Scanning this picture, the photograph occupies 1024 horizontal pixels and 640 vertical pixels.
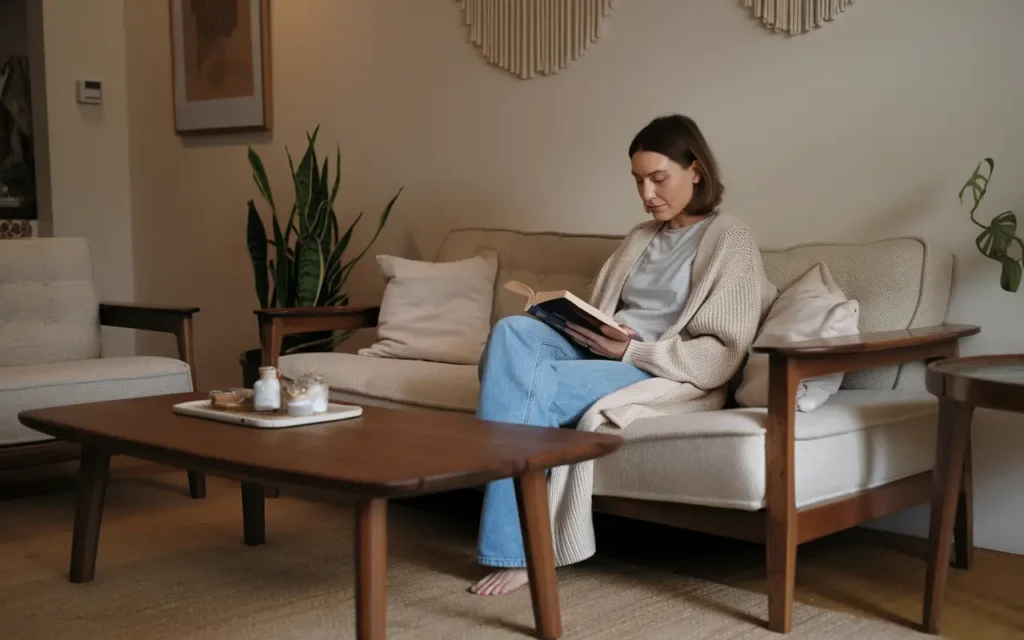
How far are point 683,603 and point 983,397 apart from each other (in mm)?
787

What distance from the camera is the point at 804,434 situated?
224 centimetres

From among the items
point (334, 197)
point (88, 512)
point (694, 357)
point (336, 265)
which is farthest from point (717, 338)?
point (334, 197)

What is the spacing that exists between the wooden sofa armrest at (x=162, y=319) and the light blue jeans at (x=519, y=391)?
4.53 feet

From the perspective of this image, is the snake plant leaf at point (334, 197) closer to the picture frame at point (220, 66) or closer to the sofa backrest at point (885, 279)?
the picture frame at point (220, 66)

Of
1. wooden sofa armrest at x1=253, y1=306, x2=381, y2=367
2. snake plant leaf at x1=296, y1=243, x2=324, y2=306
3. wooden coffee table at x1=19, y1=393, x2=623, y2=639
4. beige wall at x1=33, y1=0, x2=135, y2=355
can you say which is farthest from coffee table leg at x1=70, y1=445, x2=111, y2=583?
beige wall at x1=33, y1=0, x2=135, y2=355

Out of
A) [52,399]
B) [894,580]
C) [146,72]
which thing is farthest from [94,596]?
[146,72]

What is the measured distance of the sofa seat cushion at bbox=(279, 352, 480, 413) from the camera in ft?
9.58

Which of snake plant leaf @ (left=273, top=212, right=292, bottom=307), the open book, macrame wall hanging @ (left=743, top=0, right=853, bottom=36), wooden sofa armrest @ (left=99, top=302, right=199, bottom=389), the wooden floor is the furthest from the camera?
snake plant leaf @ (left=273, top=212, right=292, bottom=307)

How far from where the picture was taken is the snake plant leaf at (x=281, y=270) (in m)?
4.11

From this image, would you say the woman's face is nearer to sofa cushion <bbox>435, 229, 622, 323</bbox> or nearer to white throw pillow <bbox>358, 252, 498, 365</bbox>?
sofa cushion <bbox>435, 229, 622, 323</bbox>

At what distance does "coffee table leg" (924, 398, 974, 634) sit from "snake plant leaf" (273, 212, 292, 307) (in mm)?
2587

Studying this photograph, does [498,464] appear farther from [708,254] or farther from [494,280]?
[494,280]

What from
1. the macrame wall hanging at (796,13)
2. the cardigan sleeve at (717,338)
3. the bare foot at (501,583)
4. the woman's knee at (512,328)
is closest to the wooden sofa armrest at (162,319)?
the woman's knee at (512,328)

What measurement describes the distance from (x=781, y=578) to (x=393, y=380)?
4.23 ft
